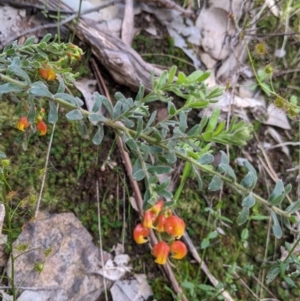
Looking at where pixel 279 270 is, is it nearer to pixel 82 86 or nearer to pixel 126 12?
pixel 82 86

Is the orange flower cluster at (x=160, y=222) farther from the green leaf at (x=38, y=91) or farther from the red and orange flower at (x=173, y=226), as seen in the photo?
the green leaf at (x=38, y=91)

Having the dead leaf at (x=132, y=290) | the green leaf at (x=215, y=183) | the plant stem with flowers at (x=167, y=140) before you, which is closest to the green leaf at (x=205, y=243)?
the dead leaf at (x=132, y=290)

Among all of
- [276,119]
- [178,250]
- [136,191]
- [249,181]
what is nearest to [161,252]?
[178,250]

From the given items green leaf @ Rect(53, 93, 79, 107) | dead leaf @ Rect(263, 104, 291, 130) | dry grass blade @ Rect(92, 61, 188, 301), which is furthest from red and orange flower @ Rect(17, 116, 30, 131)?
dead leaf @ Rect(263, 104, 291, 130)

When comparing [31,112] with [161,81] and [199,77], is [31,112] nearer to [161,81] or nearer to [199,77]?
[161,81]

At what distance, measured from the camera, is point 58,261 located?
191cm

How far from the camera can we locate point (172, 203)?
1229mm

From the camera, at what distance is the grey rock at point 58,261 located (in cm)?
182

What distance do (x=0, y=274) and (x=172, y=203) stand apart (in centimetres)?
88

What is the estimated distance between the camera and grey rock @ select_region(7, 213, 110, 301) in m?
1.82

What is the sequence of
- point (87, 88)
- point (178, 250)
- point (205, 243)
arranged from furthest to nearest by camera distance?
point (87, 88) < point (205, 243) < point (178, 250)

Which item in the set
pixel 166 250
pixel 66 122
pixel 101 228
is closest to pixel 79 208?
pixel 101 228

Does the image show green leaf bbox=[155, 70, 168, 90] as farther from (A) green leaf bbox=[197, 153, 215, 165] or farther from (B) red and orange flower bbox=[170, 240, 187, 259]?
(B) red and orange flower bbox=[170, 240, 187, 259]

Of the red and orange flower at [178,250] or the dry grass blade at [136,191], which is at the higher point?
the red and orange flower at [178,250]
